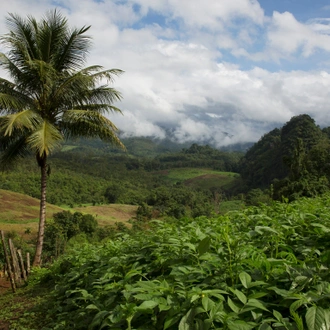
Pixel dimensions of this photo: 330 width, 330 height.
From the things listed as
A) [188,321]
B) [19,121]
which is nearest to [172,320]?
[188,321]

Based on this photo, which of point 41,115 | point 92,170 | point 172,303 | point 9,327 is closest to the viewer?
point 172,303

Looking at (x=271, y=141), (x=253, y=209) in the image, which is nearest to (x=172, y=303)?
(x=253, y=209)

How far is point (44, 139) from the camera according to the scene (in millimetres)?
8383

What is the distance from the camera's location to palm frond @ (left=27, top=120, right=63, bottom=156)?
817 cm

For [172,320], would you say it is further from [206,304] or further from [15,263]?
[15,263]

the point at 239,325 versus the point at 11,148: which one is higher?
the point at 11,148

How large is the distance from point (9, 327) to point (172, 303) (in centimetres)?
342

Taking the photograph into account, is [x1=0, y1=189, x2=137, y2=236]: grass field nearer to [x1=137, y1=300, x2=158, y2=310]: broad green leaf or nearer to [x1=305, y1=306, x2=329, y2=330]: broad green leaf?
[x1=137, y1=300, x2=158, y2=310]: broad green leaf

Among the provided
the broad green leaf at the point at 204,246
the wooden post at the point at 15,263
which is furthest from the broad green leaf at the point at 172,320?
the wooden post at the point at 15,263

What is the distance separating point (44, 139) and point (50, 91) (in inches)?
81.5

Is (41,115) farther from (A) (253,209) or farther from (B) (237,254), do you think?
(B) (237,254)

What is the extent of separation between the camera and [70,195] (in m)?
73.6

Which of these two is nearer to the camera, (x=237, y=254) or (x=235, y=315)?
(x=235, y=315)

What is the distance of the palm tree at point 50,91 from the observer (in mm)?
9234
